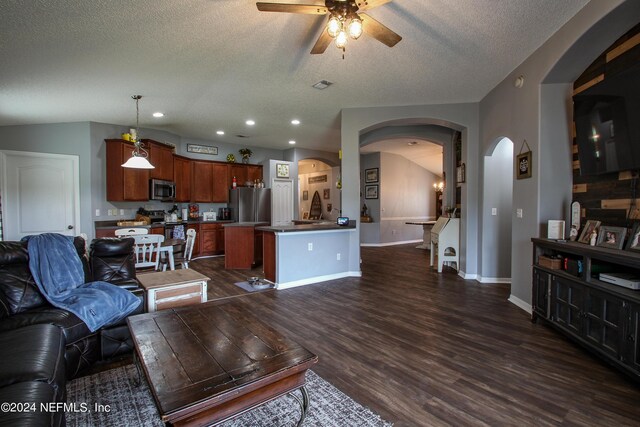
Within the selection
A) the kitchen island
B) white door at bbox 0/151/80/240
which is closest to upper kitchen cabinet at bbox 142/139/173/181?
white door at bbox 0/151/80/240

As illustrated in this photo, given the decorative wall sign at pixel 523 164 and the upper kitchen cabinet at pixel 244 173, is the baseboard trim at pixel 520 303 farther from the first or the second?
the upper kitchen cabinet at pixel 244 173

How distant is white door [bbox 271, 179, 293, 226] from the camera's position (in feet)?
26.1

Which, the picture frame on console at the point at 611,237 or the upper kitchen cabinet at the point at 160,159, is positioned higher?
the upper kitchen cabinet at the point at 160,159

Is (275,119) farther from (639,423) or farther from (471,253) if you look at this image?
(639,423)

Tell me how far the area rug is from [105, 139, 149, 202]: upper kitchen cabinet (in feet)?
14.2

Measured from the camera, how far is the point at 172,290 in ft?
8.75

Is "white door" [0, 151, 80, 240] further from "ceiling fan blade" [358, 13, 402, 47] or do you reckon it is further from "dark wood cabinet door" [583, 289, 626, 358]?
"dark wood cabinet door" [583, 289, 626, 358]

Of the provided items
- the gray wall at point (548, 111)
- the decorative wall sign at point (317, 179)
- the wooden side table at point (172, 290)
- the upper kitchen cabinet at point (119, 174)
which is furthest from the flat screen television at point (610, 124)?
the decorative wall sign at point (317, 179)

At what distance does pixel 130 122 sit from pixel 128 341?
478 cm

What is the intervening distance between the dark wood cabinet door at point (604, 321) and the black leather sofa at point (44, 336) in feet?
10.8

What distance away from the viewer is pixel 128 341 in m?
2.42

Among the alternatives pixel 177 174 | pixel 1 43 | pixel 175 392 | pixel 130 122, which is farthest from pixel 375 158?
pixel 175 392

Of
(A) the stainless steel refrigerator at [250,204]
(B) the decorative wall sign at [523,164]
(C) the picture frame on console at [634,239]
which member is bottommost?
(C) the picture frame on console at [634,239]

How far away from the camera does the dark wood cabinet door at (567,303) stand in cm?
244
